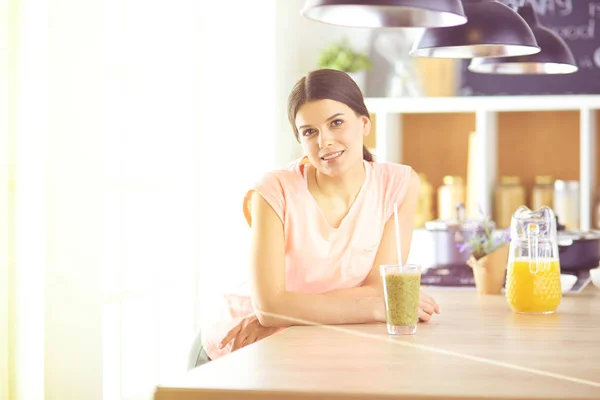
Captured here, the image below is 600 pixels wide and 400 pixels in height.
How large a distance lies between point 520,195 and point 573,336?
287 centimetres

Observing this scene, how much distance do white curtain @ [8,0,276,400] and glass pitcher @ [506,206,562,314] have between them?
954 mm

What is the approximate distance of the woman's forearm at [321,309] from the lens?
6.47ft

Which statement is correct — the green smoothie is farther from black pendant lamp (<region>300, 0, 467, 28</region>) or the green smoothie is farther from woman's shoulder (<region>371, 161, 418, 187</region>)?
woman's shoulder (<region>371, 161, 418, 187</region>)

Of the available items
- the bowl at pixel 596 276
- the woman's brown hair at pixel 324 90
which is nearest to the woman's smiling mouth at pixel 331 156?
the woman's brown hair at pixel 324 90

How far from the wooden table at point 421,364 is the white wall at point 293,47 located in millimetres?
2560

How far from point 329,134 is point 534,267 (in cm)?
60

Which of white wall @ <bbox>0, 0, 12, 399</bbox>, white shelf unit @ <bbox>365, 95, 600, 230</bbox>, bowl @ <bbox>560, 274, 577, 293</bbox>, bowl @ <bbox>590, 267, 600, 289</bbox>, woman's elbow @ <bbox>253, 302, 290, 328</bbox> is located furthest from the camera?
white shelf unit @ <bbox>365, 95, 600, 230</bbox>

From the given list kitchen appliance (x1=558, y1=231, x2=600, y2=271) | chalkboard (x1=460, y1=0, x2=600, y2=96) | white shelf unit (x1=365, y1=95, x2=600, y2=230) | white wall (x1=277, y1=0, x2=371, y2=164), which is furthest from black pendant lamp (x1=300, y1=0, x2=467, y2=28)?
chalkboard (x1=460, y1=0, x2=600, y2=96)

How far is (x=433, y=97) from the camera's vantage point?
4617 millimetres

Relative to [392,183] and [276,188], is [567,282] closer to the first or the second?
[392,183]

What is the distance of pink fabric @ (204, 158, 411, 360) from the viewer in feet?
7.45

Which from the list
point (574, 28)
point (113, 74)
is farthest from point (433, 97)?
point (113, 74)

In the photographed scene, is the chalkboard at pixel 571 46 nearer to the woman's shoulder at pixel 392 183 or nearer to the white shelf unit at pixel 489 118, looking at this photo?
the white shelf unit at pixel 489 118

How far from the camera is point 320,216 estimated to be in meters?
2.31
